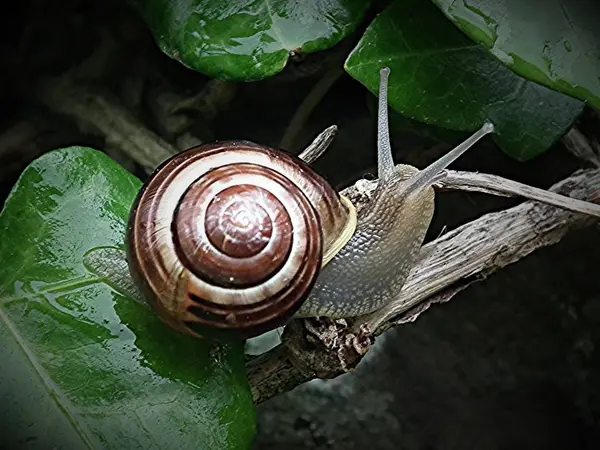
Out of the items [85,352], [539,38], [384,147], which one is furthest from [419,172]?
[85,352]

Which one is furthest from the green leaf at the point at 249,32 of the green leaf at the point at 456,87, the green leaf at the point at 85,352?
the green leaf at the point at 85,352

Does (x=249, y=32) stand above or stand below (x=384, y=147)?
above

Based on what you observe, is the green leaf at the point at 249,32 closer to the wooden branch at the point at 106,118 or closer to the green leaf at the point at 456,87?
the green leaf at the point at 456,87

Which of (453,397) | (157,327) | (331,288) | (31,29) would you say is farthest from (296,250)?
(31,29)

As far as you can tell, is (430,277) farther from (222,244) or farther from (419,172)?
(222,244)

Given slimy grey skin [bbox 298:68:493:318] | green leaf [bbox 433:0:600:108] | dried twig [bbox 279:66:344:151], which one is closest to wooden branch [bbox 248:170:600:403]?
slimy grey skin [bbox 298:68:493:318]

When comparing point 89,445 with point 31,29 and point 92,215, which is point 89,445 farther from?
point 31,29

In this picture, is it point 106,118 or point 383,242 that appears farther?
point 106,118
